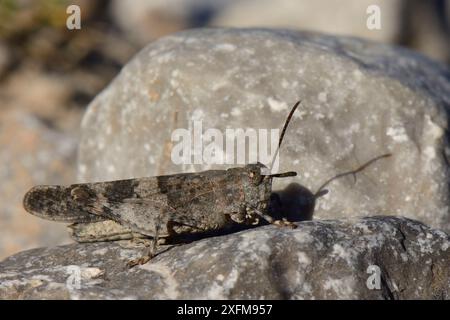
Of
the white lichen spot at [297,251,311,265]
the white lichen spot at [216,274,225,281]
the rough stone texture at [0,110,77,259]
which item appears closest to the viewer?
the white lichen spot at [216,274,225,281]

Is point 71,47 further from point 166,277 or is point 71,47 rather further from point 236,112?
point 166,277

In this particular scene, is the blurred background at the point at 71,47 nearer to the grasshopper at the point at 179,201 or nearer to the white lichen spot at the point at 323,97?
the grasshopper at the point at 179,201

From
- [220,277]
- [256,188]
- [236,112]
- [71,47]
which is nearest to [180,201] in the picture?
[256,188]

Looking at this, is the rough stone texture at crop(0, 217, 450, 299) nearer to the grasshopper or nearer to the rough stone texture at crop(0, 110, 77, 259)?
the grasshopper

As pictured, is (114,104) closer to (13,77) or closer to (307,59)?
(307,59)

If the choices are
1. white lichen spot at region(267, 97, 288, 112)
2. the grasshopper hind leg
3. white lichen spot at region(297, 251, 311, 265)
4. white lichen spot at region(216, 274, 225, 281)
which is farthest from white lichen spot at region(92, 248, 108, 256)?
white lichen spot at region(267, 97, 288, 112)
